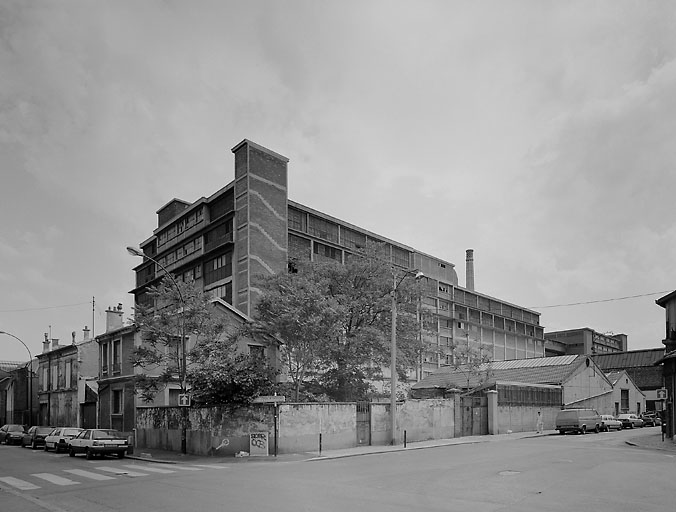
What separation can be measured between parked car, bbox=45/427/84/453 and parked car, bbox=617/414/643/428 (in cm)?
4406

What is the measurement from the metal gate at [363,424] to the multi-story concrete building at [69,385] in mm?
21432

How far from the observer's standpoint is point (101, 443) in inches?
1120

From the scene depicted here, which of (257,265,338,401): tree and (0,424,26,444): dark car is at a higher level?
(257,265,338,401): tree

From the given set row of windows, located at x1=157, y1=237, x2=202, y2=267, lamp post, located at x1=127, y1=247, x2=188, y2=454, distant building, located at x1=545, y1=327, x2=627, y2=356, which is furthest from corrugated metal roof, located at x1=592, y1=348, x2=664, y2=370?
lamp post, located at x1=127, y1=247, x2=188, y2=454

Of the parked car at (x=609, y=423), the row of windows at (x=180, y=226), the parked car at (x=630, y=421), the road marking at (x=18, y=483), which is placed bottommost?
the parked car at (x=630, y=421)

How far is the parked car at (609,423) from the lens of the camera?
1949 inches

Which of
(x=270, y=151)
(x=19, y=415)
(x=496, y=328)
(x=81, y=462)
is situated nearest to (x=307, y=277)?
Answer: (x=81, y=462)

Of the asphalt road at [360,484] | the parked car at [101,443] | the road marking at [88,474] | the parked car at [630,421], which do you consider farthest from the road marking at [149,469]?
the parked car at [630,421]

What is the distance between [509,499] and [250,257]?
50731mm

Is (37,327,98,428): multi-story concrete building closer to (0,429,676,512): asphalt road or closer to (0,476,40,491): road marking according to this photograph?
(0,429,676,512): asphalt road

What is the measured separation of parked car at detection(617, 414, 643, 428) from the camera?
55906mm

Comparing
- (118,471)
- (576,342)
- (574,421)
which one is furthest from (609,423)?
(576,342)

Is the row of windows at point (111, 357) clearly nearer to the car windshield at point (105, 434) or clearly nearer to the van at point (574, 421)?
the car windshield at point (105, 434)

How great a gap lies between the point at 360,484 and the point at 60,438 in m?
24.0
